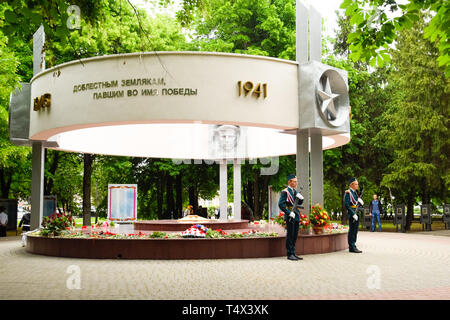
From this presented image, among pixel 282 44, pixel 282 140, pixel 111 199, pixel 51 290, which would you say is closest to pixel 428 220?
pixel 282 140

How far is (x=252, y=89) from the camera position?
13797mm

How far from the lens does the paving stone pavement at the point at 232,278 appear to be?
7789 millimetres

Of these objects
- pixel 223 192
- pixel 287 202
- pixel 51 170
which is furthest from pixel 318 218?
pixel 51 170

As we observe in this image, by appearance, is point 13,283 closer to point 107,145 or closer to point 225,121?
point 225,121

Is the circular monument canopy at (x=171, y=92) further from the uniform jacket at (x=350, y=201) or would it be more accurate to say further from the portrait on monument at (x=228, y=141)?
the portrait on monument at (x=228, y=141)

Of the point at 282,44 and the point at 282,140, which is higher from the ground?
the point at 282,44

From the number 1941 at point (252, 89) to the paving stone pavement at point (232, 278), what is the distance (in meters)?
4.71

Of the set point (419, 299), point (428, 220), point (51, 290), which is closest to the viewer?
point (419, 299)

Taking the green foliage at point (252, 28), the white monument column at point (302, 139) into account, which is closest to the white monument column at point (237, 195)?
the green foliage at point (252, 28)

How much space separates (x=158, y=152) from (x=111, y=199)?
10.6ft

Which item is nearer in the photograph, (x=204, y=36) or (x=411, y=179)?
(x=411, y=179)

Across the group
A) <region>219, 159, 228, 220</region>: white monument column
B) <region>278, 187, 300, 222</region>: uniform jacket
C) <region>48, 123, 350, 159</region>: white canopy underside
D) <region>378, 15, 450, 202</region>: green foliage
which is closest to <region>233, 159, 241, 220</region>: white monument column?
<region>219, 159, 228, 220</region>: white monument column

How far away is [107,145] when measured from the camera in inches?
796

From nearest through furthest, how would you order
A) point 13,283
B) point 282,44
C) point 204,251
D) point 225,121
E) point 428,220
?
point 13,283 → point 204,251 → point 225,121 → point 428,220 → point 282,44
